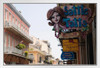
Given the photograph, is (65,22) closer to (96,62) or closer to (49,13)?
(49,13)

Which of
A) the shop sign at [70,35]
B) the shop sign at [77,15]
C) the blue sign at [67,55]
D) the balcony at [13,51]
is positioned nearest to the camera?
the balcony at [13,51]

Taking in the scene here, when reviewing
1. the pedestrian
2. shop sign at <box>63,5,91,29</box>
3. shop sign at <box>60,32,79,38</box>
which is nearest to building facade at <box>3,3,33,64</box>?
the pedestrian

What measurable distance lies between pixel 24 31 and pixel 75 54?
0.87m

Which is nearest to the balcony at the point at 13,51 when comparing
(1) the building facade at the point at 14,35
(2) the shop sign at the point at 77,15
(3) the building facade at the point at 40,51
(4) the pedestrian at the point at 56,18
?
(1) the building facade at the point at 14,35

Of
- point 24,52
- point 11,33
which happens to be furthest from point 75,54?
point 11,33

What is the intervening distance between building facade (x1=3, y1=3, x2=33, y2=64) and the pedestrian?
14.0 inches

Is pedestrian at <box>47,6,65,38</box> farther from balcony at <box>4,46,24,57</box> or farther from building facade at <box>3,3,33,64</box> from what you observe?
balcony at <box>4,46,24,57</box>

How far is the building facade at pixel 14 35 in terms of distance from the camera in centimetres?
339

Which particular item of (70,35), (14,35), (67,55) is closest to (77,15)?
(70,35)

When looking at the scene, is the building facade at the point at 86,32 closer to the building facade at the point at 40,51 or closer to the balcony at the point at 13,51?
the building facade at the point at 40,51

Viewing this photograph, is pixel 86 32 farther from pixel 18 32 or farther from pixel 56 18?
pixel 18 32

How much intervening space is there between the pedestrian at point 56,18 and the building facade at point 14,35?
0.35 metres

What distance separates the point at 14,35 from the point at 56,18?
0.67 metres

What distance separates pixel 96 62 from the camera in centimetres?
334
